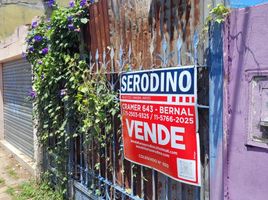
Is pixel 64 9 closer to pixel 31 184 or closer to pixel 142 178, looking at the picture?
pixel 142 178

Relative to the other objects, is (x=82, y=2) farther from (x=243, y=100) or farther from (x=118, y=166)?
(x=243, y=100)

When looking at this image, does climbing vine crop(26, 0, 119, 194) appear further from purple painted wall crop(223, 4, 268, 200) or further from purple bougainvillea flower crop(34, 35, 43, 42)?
purple painted wall crop(223, 4, 268, 200)

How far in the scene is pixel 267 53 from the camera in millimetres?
1953

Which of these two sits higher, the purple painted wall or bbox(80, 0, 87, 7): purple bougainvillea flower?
bbox(80, 0, 87, 7): purple bougainvillea flower

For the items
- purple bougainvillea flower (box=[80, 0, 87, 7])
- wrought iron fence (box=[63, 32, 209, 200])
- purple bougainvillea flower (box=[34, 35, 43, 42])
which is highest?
purple bougainvillea flower (box=[80, 0, 87, 7])

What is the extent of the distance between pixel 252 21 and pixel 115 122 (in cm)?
197

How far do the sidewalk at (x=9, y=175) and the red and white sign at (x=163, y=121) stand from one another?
3637 millimetres

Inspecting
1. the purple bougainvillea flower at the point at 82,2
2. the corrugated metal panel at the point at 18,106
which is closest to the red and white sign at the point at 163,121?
the purple bougainvillea flower at the point at 82,2

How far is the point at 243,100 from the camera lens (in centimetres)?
213

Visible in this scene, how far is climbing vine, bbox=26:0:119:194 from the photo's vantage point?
3829mm

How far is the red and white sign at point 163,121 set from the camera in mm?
2557

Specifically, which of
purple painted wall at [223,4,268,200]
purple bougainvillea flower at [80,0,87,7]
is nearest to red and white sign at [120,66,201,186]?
purple painted wall at [223,4,268,200]

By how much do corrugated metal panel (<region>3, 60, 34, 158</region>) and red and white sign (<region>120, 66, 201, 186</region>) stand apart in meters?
4.43

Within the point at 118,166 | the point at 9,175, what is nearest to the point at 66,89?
the point at 118,166
